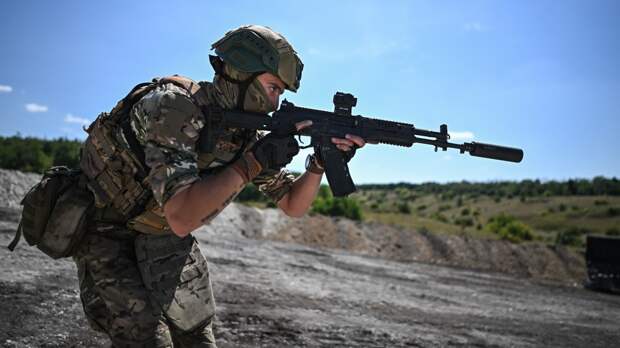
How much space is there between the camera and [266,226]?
2123 cm

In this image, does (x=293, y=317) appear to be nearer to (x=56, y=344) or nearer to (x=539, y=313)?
(x=56, y=344)

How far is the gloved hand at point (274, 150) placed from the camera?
265cm

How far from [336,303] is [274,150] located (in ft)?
19.8

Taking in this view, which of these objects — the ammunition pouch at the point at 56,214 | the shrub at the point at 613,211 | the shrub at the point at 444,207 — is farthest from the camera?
the shrub at the point at 444,207

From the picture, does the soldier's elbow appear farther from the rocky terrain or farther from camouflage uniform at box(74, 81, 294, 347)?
the rocky terrain

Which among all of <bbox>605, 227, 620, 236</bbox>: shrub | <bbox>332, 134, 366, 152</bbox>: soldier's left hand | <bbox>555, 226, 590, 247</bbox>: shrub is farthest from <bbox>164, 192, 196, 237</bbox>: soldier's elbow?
<bbox>605, 227, 620, 236</bbox>: shrub

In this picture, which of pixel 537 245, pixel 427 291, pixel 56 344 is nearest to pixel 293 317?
pixel 56 344

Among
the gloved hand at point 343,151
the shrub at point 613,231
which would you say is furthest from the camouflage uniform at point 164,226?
the shrub at point 613,231

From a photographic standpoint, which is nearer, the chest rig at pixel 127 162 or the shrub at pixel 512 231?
the chest rig at pixel 127 162

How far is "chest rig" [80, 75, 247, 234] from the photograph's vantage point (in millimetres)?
2680

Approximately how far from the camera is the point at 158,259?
271 cm

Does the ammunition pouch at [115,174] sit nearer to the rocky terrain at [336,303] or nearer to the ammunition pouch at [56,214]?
the ammunition pouch at [56,214]

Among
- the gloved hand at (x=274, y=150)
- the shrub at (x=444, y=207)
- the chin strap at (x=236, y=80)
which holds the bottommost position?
the gloved hand at (x=274, y=150)

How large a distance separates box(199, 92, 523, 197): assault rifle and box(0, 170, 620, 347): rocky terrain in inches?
102
